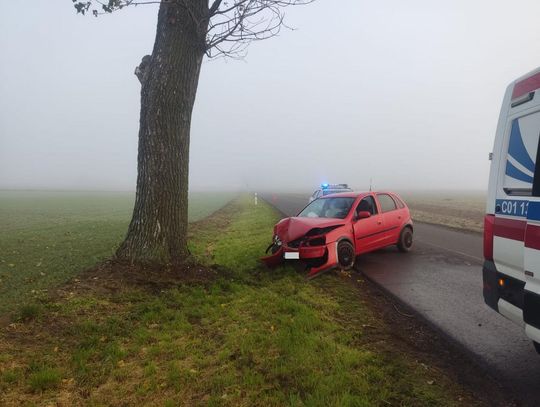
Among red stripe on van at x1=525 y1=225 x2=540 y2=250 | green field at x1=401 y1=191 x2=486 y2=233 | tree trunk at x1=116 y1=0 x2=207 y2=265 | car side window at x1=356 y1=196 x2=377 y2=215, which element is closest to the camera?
red stripe on van at x1=525 y1=225 x2=540 y2=250

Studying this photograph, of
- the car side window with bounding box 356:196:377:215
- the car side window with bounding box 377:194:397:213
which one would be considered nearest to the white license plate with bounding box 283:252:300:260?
the car side window with bounding box 356:196:377:215

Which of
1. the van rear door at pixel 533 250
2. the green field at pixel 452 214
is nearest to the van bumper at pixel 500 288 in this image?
the van rear door at pixel 533 250

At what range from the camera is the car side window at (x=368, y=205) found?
918 cm

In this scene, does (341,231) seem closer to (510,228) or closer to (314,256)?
(314,256)

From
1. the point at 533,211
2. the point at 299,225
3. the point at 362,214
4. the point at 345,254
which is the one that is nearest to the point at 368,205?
the point at 362,214

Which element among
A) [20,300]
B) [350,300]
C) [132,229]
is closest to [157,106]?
[132,229]

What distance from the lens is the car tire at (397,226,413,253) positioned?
1038 cm

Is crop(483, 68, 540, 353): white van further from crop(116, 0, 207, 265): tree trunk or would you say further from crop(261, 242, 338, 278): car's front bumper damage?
crop(116, 0, 207, 265): tree trunk

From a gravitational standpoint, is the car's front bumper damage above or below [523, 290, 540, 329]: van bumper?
below

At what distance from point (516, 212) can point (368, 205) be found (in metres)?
5.88

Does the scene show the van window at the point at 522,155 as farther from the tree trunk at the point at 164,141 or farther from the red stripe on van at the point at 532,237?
the tree trunk at the point at 164,141

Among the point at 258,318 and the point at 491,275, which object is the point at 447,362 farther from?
the point at 258,318

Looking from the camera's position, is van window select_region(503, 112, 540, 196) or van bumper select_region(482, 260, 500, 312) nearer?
van window select_region(503, 112, 540, 196)

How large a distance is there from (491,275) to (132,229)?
552 centimetres
